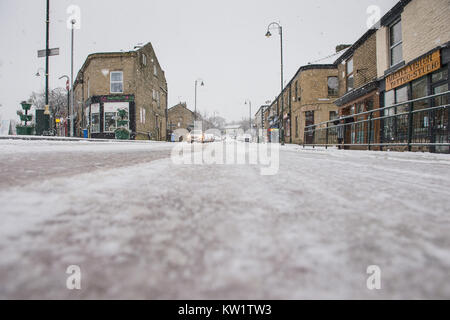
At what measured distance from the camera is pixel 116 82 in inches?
857

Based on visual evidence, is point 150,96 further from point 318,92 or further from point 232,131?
point 232,131

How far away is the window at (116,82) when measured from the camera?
21688mm

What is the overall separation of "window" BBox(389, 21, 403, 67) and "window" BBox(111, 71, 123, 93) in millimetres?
19776

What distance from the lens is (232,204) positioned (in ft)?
2.59

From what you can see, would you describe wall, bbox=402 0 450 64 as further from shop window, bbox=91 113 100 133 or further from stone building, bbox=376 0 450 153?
shop window, bbox=91 113 100 133

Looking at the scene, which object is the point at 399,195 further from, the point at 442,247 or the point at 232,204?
the point at 232,204

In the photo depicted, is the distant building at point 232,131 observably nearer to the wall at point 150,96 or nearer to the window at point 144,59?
the wall at point 150,96

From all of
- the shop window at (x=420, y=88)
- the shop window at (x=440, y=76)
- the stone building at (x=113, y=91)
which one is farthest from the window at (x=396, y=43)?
the stone building at (x=113, y=91)

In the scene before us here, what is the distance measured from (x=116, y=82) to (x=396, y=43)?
67.1 feet

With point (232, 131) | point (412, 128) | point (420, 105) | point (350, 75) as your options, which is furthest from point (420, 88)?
point (232, 131)

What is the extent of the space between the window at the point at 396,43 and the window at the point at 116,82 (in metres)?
19.8

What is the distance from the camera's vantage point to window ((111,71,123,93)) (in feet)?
71.2

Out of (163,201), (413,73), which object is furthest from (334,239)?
(413,73)

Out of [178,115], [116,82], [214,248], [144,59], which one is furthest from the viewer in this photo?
[178,115]
